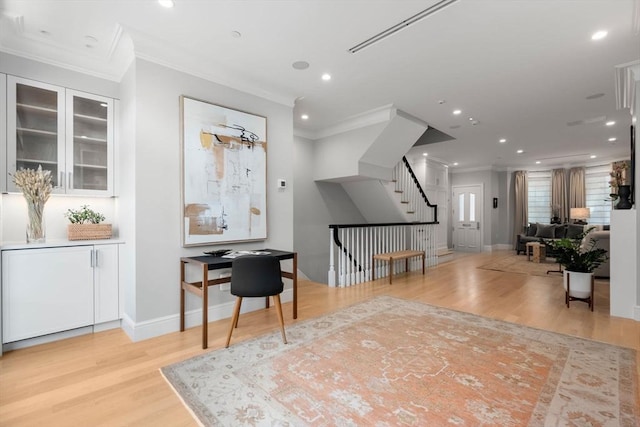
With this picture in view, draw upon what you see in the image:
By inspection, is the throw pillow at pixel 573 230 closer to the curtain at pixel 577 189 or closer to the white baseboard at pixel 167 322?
the curtain at pixel 577 189

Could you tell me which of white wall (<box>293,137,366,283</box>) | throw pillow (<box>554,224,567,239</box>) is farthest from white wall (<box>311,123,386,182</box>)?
throw pillow (<box>554,224,567,239</box>)

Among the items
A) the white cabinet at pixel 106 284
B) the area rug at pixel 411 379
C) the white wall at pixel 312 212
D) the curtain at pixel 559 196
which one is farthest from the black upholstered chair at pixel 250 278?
the curtain at pixel 559 196

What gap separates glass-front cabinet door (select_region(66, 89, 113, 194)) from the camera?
3.16m

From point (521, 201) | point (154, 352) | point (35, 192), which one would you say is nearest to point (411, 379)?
point (154, 352)

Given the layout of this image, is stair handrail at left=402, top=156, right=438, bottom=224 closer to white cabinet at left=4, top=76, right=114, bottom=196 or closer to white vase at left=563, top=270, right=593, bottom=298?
white vase at left=563, top=270, right=593, bottom=298

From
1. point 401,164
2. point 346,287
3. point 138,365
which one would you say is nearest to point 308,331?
point 138,365

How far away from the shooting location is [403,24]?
2.70 meters

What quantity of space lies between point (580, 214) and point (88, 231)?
11.4 metres

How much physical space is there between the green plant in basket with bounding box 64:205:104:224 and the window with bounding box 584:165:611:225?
12.2 meters

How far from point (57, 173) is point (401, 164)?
228 inches

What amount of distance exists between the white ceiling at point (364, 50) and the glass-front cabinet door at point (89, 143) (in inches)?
13.9

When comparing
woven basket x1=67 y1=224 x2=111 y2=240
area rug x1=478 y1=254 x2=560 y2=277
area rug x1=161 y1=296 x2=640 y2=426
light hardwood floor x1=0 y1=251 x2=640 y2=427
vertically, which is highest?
woven basket x1=67 y1=224 x2=111 y2=240

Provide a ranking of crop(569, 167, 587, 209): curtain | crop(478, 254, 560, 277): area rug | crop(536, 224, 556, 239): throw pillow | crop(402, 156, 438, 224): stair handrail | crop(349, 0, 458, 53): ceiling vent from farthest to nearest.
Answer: crop(569, 167, 587, 209): curtain < crop(536, 224, 556, 239): throw pillow < crop(402, 156, 438, 224): stair handrail < crop(478, 254, 560, 277): area rug < crop(349, 0, 458, 53): ceiling vent

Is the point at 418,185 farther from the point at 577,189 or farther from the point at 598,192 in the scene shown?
the point at 598,192
